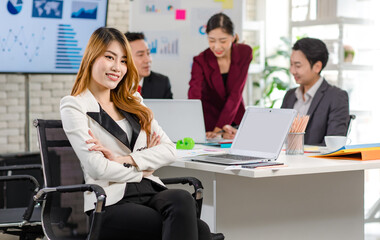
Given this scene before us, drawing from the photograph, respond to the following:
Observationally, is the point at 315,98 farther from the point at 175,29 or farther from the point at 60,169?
the point at 175,29

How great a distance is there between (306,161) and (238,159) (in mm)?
290

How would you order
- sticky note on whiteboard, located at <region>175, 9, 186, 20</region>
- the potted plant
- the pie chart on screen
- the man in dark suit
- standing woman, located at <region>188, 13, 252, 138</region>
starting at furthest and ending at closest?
the potted plant → sticky note on whiteboard, located at <region>175, 9, 186, 20</region> → the pie chart on screen → standing woman, located at <region>188, 13, 252, 138</region> → the man in dark suit

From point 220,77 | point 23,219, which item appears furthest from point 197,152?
point 220,77

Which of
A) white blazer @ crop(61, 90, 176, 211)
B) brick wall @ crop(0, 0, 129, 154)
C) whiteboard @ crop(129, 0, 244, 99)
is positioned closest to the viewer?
white blazer @ crop(61, 90, 176, 211)

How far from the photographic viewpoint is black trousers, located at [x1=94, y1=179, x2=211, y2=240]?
215cm

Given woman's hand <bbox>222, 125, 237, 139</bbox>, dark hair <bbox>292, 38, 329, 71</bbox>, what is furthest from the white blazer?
dark hair <bbox>292, 38, 329, 71</bbox>

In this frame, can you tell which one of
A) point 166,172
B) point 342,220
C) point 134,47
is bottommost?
point 342,220

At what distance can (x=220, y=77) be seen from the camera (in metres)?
4.37

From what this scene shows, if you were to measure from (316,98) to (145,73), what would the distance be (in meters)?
1.22

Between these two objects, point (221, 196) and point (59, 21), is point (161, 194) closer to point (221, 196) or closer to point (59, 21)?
point (221, 196)

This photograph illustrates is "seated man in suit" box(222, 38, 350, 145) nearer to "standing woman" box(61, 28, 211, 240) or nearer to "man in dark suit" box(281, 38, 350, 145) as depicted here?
"man in dark suit" box(281, 38, 350, 145)

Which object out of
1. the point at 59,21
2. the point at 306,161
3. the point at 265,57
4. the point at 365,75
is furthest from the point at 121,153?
the point at 265,57

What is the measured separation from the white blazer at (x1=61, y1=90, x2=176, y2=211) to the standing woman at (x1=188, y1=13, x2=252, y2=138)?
6.10ft

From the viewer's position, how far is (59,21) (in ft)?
16.4
